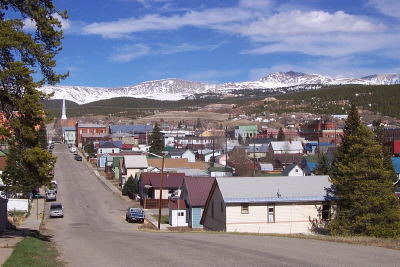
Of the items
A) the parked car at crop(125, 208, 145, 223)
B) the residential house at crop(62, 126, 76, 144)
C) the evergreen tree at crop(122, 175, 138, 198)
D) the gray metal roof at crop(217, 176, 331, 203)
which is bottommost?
the parked car at crop(125, 208, 145, 223)

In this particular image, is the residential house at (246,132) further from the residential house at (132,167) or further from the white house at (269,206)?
the white house at (269,206)

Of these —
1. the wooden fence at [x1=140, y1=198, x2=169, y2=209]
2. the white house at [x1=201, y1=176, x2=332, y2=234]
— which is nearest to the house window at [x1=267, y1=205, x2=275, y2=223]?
the white house at [x1=201, y1=176, x2=332, y2=234]

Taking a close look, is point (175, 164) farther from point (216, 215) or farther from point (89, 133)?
point (89, 133)

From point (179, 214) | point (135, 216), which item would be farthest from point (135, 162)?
point (179, 214)

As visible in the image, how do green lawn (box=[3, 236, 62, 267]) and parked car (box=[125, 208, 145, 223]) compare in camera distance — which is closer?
green lawn (box=[3, 236, 62, 267])

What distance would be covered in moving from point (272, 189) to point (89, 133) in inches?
5384

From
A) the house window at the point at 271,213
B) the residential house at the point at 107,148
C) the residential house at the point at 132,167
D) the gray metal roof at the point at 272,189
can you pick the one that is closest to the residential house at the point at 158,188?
the residential house at the point at 132,167

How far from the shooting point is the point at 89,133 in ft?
546

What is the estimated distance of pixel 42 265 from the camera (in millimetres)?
14016

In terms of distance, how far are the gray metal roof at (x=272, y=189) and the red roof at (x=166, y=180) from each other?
26.0 m

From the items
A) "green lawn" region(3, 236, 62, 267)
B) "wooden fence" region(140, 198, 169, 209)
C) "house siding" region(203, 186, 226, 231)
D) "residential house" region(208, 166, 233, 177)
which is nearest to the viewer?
"green lawn" region(3, 236, 62, 267)

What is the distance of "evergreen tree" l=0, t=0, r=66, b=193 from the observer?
17.0 m

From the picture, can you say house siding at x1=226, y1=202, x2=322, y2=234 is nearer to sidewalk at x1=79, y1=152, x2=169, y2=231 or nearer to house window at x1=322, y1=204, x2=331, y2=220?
house window at x1=322, y1=204, x2=331, y2=220

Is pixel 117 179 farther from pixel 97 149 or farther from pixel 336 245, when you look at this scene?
pixel 336 245
